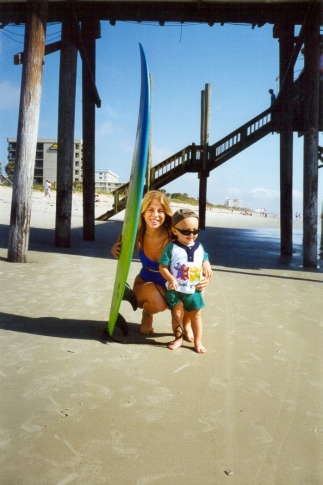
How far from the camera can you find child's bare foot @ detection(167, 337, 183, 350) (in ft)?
10.4

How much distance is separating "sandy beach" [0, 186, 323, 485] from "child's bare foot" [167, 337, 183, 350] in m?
0.05

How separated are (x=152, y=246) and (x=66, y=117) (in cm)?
547


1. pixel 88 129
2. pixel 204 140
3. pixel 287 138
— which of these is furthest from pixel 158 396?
pixel 204 140

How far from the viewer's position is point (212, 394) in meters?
2.44

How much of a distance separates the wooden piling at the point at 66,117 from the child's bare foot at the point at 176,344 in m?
5.43

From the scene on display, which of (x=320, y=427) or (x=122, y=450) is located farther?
(x=320, y=427)

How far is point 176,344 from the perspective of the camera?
10.5 feet

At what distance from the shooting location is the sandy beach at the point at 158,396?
1.76 m

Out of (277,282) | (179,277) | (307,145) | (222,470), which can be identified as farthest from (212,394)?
(307,145)

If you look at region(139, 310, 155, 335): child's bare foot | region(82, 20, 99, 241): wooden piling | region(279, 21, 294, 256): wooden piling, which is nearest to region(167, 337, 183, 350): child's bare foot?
region(139, 310, 155, 335): child's bare foot

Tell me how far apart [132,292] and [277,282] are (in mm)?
3128

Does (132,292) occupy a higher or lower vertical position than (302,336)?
higher

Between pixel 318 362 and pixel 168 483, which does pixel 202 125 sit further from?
pixel 168 483

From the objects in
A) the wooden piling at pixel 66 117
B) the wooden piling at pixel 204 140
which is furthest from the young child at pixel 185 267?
the wooden piling at pixel 204 140
